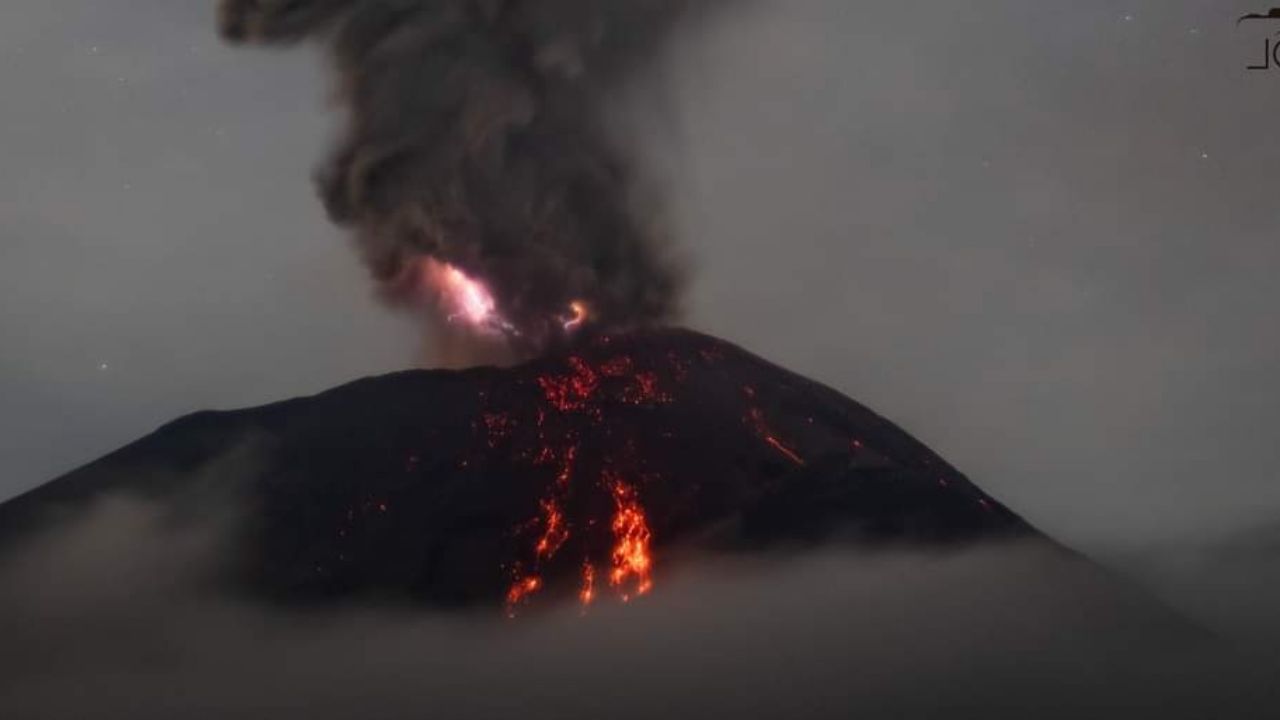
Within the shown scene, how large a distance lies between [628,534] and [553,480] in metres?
3.75

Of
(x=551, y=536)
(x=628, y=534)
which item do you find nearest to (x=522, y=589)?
(x=551, y=536)

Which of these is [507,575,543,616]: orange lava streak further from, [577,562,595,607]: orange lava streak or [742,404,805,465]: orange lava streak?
[742,404,805,465]: orange lava streak

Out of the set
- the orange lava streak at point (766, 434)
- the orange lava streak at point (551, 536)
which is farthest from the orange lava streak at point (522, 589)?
the orange lava streak at point (766, 434)

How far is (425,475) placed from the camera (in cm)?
5372

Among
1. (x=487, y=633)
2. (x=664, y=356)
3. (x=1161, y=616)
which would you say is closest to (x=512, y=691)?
(x=487, y=633)

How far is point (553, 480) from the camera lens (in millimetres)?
54031

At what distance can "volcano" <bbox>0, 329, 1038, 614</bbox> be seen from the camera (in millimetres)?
52938

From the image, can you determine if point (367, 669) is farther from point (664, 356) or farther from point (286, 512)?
point (664, 356)

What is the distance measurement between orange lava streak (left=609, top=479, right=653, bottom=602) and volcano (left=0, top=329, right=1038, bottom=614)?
0.21 ft

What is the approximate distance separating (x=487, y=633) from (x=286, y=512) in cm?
952

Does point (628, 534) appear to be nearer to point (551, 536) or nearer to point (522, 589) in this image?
point (551, 536)

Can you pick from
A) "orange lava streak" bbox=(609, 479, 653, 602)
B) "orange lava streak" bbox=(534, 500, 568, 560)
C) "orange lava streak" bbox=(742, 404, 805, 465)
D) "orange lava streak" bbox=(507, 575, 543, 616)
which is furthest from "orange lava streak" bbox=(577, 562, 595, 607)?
"orange lava streak" bbox=(742, 404, 805, 465)

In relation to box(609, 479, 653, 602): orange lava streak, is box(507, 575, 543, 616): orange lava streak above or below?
below

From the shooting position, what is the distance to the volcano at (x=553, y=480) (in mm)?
52938
